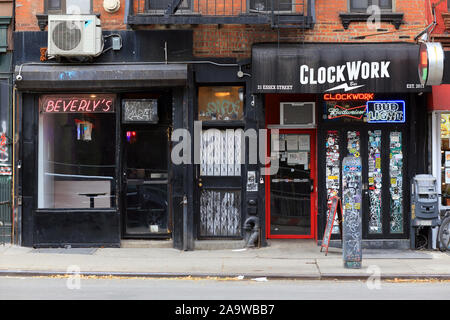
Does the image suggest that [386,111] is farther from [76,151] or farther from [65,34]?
[65,34]

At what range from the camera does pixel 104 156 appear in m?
12.6

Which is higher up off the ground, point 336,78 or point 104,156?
point 336,78

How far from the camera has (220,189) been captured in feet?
41.1

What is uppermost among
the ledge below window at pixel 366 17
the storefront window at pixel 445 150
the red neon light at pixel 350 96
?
the ledge below window at pixel 366 17

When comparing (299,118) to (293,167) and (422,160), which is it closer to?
(293,167)

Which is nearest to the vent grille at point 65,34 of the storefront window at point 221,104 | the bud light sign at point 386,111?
the storefront window at point 221,104

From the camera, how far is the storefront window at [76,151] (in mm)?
12570

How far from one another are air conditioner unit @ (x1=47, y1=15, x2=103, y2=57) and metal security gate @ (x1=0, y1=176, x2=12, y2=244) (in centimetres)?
283

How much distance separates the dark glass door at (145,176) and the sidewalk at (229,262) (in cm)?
76

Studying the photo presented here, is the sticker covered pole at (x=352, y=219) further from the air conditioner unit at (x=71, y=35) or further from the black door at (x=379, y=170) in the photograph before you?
the air conditioner unit at (x=71, y=35)

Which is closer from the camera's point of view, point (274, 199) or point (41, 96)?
point (41, 96)

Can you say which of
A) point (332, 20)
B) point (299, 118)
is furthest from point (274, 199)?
point (332, 20)

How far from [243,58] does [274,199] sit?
10.6 feet

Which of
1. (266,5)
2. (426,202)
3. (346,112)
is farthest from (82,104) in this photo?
(426,202)
